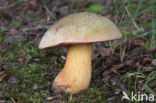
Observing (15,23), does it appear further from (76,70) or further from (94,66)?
(76,70)

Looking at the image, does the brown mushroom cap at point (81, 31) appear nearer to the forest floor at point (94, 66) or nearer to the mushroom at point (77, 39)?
the mushroom at point (77, 39)

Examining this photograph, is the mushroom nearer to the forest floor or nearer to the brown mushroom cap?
the brown mushroom cap

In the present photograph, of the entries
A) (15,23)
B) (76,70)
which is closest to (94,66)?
(76,70)

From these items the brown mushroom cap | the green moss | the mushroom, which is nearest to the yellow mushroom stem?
the mushroom

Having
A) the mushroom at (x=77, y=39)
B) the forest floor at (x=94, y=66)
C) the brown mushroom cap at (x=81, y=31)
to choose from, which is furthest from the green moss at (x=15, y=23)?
the brown mushroom cap at (x=81, y=31)

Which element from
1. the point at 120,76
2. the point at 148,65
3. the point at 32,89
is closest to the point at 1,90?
the point at 32,89

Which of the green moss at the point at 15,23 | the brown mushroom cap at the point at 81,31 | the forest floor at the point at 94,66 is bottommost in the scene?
the forest floor at the point at 94,66

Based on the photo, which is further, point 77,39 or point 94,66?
point 94,66

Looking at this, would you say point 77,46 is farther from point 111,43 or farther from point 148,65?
point 148,65
